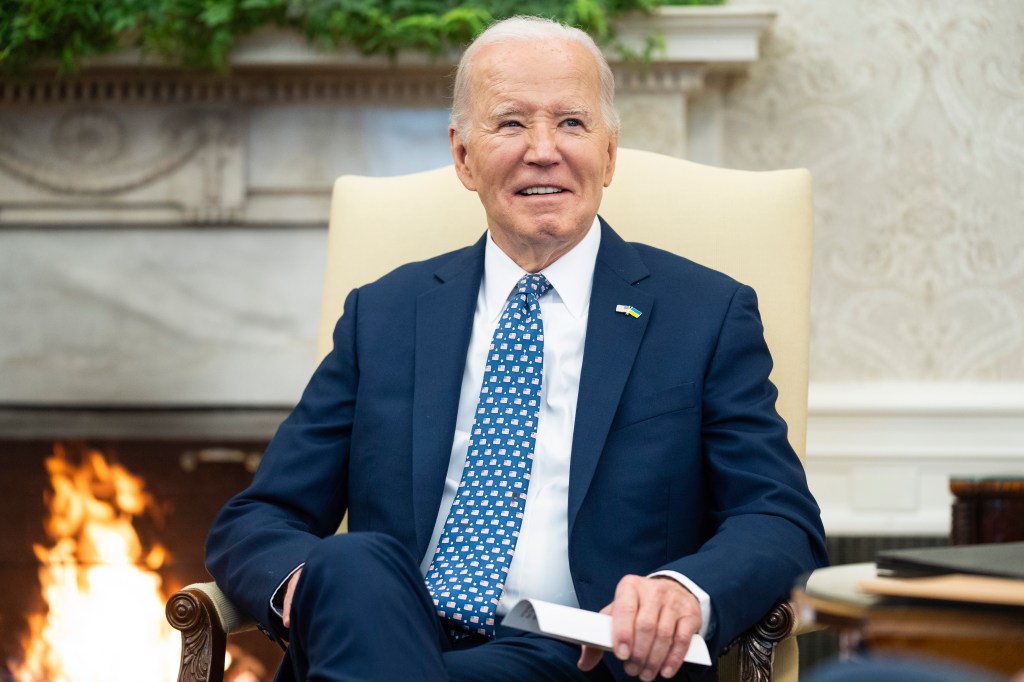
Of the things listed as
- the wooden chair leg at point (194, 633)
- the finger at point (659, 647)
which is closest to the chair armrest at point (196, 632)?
the wooden chair leg at point (194, 633)

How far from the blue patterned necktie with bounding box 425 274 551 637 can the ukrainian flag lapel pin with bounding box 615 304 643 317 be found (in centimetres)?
11

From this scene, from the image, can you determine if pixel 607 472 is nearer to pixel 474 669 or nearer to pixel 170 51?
pixel 474 669

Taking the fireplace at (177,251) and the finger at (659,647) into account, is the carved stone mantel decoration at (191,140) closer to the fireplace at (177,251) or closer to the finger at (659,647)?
the fireplace at (177,251)

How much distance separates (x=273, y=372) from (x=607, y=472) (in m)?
1.63

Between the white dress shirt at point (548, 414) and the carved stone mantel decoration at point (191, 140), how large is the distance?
1271mm

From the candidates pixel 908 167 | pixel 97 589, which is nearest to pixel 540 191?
pixel 908 167

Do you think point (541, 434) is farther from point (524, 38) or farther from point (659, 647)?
point (524, 38)

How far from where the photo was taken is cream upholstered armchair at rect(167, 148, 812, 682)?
1.72 meters

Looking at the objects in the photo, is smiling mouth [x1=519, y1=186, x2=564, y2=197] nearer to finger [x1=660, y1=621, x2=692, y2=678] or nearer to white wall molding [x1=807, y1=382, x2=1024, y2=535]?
finger [x1=660, y1=621, x2=692, y2=678]

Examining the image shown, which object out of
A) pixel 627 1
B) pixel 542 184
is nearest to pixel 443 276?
pixel 542 184

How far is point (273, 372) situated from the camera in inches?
115

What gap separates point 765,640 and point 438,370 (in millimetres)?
542

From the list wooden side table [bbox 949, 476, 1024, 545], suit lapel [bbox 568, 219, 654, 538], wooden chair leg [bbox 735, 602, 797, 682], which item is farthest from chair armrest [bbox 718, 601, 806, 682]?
wooden side table [bbox 949, 476, 1024, 545]

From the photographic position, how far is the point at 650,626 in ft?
3.91
